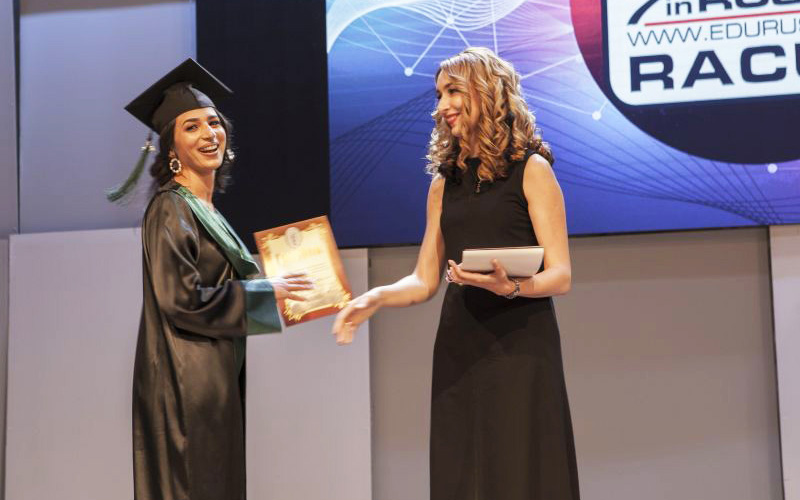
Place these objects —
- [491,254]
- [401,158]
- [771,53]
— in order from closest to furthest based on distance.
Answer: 1. [491,254]
2. [771,53]
3. [401,158]

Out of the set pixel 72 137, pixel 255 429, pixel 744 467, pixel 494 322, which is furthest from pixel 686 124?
pixel 72 137

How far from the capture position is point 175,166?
3.02 metres

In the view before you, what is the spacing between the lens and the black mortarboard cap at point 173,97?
306 centimetres

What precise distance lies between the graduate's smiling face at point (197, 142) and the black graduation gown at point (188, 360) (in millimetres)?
203

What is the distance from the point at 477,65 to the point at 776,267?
6.62 ft

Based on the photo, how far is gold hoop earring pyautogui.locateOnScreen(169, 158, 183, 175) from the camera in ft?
9.91

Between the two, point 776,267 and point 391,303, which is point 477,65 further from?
point 776,267

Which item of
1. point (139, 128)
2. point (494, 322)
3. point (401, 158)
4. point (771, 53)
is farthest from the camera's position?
point (139, 128)

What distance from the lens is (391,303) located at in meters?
2.76

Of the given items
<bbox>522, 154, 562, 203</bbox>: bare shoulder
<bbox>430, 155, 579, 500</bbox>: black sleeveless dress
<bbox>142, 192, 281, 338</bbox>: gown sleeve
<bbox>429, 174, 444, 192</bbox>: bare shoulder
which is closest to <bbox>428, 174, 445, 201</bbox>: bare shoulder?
<bbox>429, 174, 444, 192</bbox>: bare shoulder

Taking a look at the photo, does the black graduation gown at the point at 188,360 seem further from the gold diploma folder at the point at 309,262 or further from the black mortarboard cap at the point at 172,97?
the black mortarboard cap at the point at 172,97

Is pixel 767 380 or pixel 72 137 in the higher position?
pixel 72 137

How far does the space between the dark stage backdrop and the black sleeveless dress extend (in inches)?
71.7

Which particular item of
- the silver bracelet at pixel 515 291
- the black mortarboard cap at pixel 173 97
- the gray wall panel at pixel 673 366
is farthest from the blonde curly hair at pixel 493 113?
the gray wall panel at pixel 673 366
